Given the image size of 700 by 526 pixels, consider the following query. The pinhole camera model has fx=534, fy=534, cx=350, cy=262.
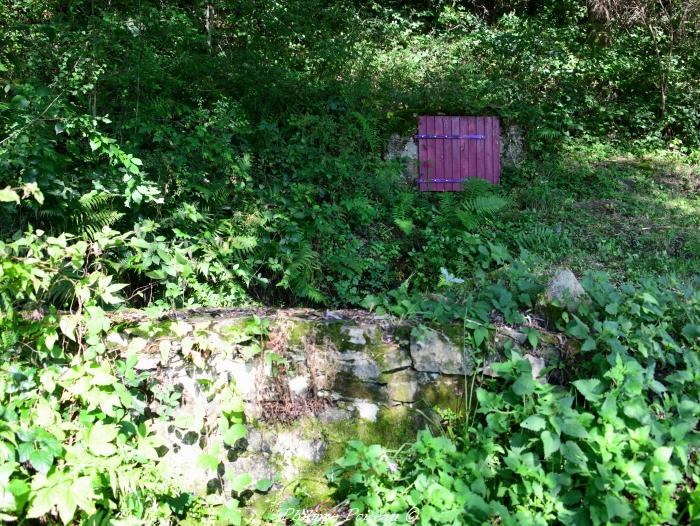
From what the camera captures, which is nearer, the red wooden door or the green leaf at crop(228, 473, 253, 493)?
the green leaf at crop(228, 473, 253, 493)

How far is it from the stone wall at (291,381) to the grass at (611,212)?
2.57 metres

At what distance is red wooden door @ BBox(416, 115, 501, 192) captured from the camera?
7.24 meters

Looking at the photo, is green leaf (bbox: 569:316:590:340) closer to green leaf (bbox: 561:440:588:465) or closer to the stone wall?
the stone wall

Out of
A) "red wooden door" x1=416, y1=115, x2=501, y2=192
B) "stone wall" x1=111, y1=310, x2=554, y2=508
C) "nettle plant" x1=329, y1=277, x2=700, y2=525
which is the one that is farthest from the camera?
"red wooden door" x1=416, y1=115, x2=501, y2=192

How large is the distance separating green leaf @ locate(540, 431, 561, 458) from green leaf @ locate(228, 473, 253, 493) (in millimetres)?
1468

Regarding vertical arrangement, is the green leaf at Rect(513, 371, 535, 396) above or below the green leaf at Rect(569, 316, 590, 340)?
below

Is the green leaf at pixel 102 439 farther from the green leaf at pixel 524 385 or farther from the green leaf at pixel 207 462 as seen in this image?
the green leaf at pixel 524 385

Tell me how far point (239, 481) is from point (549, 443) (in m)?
1.53

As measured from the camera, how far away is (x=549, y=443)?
251 centimetres

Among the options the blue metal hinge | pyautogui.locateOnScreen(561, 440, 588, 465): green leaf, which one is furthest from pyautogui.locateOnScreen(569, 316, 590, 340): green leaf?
the blue metal hinge

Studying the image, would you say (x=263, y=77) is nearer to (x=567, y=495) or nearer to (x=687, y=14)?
(x=567, y=495)

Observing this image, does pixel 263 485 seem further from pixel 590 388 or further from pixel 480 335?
pixel 590 388

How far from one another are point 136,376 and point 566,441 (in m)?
2.21

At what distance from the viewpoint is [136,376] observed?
281cm
